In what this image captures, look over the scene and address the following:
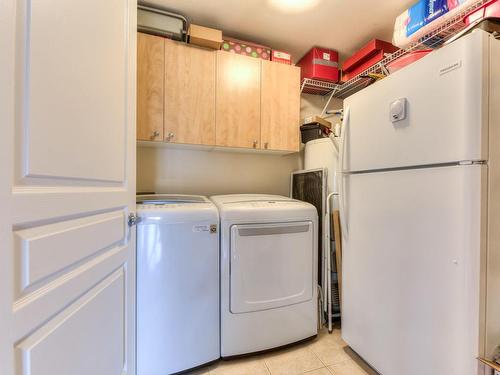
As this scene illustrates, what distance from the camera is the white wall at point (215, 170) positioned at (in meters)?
1.97

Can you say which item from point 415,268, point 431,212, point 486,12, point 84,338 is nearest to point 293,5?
point 486,12

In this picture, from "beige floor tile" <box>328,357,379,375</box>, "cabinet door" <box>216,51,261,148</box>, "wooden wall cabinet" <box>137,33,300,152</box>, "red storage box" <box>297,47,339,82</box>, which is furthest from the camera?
"red storage box" <box>297,47,339,82</box>

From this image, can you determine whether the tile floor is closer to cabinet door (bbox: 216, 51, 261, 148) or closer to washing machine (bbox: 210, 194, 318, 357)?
Result: washing machine (bbox: 210, 194, 318, 357)

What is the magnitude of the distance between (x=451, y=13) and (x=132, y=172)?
195 cm

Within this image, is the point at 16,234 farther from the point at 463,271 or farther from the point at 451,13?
the point at 451,13

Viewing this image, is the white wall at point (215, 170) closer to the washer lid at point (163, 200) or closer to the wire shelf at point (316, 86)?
the wire shelf at point (316, 86)

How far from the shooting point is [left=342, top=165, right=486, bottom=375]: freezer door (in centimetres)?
89

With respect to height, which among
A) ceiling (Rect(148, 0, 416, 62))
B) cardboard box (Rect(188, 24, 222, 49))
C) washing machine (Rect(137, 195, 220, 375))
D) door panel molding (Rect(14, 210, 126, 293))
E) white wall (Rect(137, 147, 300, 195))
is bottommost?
washing machine (Rect(137, 195, 220, 375))

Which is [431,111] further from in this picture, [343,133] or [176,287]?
[176,287]

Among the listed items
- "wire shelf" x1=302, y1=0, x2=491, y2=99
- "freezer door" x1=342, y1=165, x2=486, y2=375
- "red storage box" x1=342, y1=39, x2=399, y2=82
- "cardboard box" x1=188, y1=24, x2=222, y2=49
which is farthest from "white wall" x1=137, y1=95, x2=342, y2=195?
"freezer door" x1=342, y1=165, x2=486, y2=375

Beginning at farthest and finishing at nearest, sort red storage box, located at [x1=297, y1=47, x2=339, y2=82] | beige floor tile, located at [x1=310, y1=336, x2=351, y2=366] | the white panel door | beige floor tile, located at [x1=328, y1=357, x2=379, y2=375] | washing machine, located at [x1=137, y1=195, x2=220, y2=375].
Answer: red storage box, located at [x1=297, y1=47, x2=339, y2=82] < beige floor tile, located at [x1=310, y1=336, x2=351, y2=366] < beige floor tile, located at [x1=328, y1=357, x2=379, y2=375] < washing machine, located at [x1=137, y1=195, x2=220, y2=375] < the white panel door

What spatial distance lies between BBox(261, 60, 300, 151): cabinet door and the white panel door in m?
1.18

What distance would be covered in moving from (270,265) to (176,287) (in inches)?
23.8

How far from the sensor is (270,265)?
153 centimetres
